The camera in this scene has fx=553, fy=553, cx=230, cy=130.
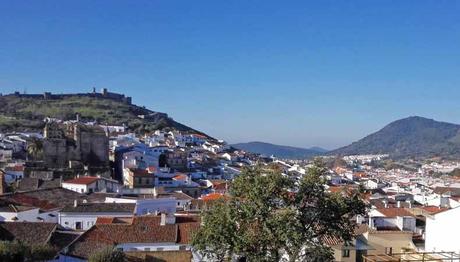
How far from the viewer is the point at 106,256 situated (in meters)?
30.2

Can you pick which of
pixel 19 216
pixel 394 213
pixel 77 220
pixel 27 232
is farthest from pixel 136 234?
pixel 394 213

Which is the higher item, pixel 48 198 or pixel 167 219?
pixel 167 219

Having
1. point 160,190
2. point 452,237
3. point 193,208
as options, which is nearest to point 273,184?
point 452,237

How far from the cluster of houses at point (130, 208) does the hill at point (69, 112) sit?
39256 mm

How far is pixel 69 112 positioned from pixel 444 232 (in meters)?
141

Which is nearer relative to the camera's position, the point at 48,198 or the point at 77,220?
the point at 77,220

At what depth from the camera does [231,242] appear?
22344mm

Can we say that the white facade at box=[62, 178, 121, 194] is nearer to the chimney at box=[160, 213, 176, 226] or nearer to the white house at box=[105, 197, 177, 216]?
the white house at box=[105, 197, 177, 216]

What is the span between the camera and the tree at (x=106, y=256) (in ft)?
98.5

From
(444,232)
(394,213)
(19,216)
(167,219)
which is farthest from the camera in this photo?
(394,213)

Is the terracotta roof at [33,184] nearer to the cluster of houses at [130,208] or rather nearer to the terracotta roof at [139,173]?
the cluster of houses at [130,208]

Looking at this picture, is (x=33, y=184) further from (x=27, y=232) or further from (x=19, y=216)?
(x=27, y=232)

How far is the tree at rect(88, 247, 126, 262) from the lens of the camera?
30.0 metres

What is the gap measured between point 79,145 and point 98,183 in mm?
23559
